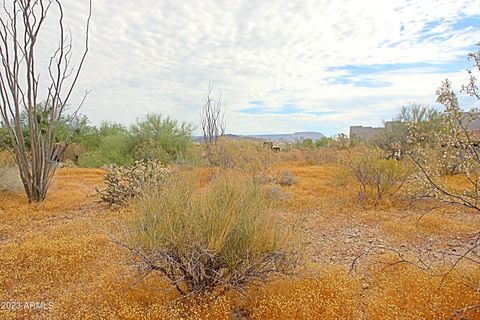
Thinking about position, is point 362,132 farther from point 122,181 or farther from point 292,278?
Result: point 292,278

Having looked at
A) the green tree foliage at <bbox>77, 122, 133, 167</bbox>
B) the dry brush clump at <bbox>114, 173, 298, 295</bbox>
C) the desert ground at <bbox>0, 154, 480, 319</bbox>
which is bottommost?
the desert ground at <bbox>0, 154, 480, 319</bbox>

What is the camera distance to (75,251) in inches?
167

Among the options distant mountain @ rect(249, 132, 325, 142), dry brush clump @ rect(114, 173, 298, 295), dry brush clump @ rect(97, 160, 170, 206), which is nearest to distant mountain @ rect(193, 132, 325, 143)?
distant mountain @ rect(249, 132, 325, 142)

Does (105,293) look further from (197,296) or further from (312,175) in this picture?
(312,175)

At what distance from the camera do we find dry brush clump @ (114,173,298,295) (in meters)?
2.85

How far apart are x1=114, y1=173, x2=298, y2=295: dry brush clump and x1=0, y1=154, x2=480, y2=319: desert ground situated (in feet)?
0.64

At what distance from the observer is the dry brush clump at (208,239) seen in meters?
2.85

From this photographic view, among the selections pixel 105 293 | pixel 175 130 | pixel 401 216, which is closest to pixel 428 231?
pixel 401 216

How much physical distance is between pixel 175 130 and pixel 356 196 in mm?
11088

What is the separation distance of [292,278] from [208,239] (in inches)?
40.7

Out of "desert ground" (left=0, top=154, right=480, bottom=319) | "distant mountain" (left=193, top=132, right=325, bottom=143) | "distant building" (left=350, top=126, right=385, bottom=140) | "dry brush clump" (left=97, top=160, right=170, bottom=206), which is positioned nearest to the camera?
"desert ground" (left=0, top=154, right=480, bottom=319)

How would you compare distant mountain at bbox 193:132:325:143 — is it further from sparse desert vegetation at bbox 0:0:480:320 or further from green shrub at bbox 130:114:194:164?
sparse desert vegetation at bbox 0:0:480:320

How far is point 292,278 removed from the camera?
3293 mm

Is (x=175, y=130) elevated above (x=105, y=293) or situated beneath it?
elevated above
